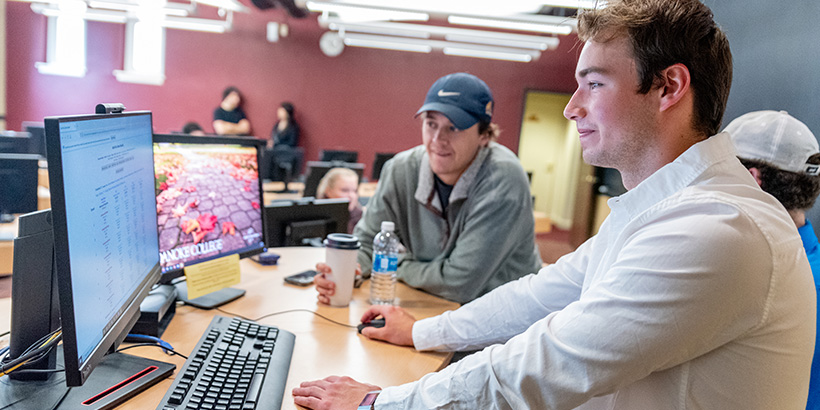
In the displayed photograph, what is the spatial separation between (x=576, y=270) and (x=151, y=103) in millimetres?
8465

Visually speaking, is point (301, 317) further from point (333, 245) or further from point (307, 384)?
point (307, 384)

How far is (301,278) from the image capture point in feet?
5.96

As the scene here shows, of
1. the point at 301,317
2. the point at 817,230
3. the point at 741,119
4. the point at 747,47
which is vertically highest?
the point at 747,47

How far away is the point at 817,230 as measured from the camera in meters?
1.66

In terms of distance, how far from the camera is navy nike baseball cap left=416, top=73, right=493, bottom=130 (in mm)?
1881

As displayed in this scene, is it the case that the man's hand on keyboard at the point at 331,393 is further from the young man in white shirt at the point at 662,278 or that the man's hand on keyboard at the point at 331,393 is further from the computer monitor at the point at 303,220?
the computer monitor at the point at 303,220

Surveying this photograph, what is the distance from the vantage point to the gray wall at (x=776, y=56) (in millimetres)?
1673

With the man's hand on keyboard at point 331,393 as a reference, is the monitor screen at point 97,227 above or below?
above

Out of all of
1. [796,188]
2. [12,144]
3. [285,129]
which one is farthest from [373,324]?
[285,129]

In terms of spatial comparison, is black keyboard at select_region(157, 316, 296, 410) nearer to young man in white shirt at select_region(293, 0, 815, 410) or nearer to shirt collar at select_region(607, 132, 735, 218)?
young man in white shirt at select_region(293, 0, 815, 410)

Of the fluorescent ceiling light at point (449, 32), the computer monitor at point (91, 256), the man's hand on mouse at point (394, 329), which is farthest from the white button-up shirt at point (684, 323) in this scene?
the fluorescent ceiling light at point (449, 32)

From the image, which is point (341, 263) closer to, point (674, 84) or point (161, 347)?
point (161, 347)

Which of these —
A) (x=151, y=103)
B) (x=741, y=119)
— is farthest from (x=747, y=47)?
(x=151, y=103)

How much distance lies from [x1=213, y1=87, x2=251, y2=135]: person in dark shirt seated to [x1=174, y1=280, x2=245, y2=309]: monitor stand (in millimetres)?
6830
